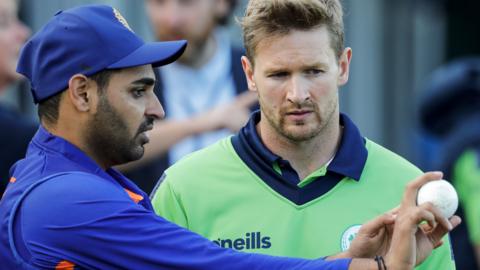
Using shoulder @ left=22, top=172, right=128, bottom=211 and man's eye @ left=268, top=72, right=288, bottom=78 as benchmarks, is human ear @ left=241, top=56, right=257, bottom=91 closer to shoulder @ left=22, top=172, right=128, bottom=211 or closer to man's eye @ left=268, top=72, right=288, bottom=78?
man's eye @ left=268, top=72, right=288, bottom=78

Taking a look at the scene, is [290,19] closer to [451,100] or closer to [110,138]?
[110,138]

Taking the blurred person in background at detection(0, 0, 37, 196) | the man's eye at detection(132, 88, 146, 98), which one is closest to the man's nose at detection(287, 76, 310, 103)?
the man's eye at detection(132, 88, 146, 98)

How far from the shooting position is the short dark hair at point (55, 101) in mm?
3896

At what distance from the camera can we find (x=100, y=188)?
3.75 m

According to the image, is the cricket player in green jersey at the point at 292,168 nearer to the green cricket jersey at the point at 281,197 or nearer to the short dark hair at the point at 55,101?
the green cricket jersey at the point at 281,197

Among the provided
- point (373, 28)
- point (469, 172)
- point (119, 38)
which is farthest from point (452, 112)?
point (119, 38)

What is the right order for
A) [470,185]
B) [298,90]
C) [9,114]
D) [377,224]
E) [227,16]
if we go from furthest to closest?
[470,185] → [227,16] → [9,114] → [298,90] → [377,224]

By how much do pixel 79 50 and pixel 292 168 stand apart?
909 mm

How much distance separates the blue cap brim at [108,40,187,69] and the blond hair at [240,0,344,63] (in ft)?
1.17

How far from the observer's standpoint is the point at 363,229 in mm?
3891

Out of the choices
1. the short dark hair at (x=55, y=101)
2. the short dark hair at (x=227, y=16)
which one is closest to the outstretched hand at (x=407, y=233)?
the short dark hair at (x=55, y=101)

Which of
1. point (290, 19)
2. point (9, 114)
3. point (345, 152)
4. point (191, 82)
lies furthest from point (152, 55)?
point (191, 82)

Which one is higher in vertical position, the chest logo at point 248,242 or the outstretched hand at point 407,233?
the outstretched hand at point 407,233

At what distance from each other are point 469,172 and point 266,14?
11.5 ft
